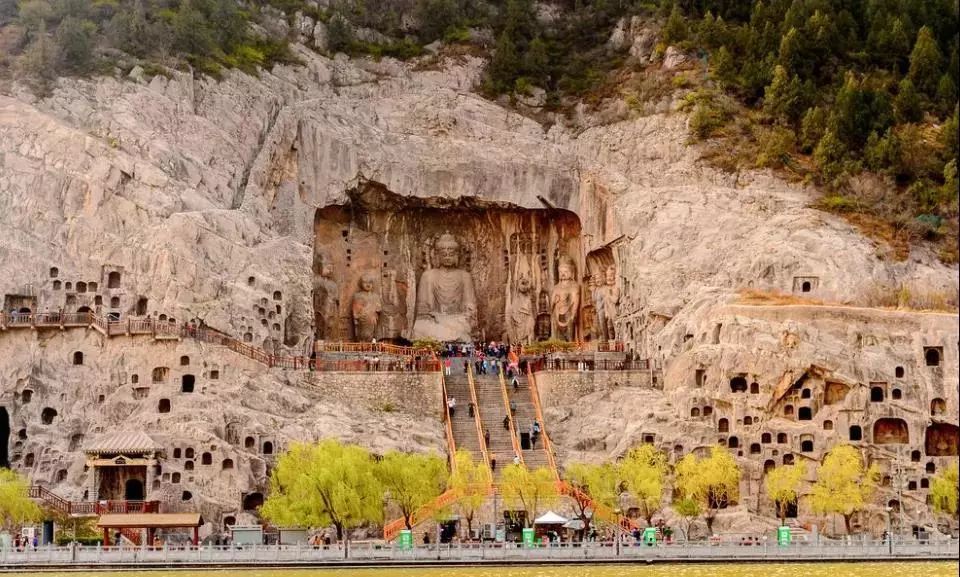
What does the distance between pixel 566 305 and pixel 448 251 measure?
7987 millimetres

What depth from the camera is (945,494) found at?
77688 mm

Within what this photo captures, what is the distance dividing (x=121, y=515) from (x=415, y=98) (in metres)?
38.6

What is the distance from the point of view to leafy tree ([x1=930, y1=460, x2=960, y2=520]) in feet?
252

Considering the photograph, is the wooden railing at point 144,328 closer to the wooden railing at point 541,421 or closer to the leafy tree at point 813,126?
the wooden railing at point 541,421

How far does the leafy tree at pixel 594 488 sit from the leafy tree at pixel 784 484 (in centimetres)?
706

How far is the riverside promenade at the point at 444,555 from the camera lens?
67.7 metres

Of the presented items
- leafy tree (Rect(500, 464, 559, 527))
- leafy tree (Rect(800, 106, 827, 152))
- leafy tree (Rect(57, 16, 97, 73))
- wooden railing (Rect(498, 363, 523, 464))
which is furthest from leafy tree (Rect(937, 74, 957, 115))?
leafy tree (Rect(57, 16, 97, 73))

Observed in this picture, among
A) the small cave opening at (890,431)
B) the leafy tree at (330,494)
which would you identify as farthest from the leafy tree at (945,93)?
the leafy tree at (330,494)

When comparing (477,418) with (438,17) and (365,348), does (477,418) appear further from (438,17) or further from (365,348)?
(438,17)

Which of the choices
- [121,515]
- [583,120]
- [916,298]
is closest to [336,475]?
[121,515]

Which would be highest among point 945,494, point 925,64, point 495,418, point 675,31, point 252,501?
point 675,31

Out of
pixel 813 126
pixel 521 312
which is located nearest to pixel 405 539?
pixel 521 312

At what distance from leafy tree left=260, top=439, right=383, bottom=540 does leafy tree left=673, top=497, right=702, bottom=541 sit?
13456 millimetres

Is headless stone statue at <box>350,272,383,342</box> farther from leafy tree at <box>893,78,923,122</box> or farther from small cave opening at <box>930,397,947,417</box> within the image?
small cave opening at <box>930,397,947,417</box>
